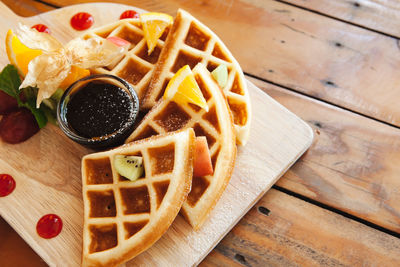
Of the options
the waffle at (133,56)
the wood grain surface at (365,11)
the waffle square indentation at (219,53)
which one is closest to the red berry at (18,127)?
the waffle at (133,56)

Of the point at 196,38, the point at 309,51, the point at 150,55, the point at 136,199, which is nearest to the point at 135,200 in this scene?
the point at 136,199

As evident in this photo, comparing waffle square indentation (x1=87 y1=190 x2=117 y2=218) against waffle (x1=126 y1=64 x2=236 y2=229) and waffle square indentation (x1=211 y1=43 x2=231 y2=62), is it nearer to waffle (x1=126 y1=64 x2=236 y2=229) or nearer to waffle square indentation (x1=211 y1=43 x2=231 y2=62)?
waffle (x1=126 y1=64 x2=236 y2=229)

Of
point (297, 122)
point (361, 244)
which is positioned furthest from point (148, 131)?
point (361, 244)

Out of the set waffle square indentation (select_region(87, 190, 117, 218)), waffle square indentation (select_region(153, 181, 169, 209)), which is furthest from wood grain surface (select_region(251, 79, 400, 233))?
waffle square indentation (select_region(87, 190, 117, 218))

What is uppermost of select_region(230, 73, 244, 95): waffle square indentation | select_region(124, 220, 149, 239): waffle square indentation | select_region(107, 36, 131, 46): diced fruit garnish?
select_region(107, 36, 131, 46): diced fruit garnish

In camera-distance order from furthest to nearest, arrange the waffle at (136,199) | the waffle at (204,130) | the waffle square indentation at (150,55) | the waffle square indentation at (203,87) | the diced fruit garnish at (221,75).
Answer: the waffle square indentation at (150,55) → the diced fruit garnish at (221,75) → the waffle square indentation at (203,87) → the waffle at (204,130) → the waffle at (136,199)

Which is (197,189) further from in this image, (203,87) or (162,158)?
(203,87)

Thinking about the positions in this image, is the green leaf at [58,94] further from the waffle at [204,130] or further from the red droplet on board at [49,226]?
the red droplet on board at [49,226]
